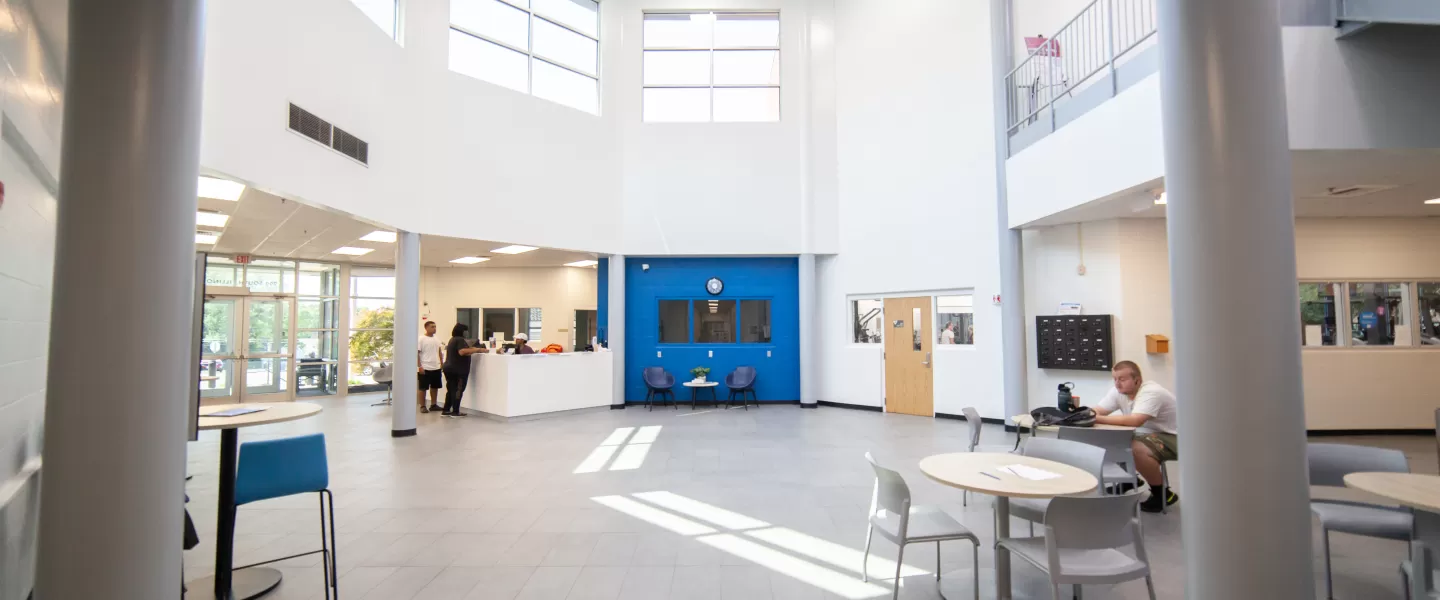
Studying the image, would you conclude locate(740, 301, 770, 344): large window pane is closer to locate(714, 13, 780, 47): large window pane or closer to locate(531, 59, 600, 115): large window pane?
locate(531, 59, 600, 115): large window pane

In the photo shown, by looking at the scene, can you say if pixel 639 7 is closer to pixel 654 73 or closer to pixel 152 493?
pixel 654 73

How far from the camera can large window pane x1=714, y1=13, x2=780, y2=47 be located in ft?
36.5

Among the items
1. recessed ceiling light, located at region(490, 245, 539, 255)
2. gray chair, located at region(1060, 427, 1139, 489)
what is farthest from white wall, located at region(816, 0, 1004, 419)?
recessed ceiling light, located at region(490, 245, 539, 255)

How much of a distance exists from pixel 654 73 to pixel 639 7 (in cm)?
119

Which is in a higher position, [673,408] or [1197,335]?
[1197,335]

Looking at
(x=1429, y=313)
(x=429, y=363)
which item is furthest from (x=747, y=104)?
(x=1429, y=313)

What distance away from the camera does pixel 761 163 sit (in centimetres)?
1086

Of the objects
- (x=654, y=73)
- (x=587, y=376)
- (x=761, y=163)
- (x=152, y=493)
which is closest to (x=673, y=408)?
(x=587, y=376)

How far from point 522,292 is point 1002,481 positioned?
12.1 metres

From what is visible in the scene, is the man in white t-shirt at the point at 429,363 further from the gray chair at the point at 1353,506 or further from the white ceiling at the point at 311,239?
the gray chair at the point at 1353,506

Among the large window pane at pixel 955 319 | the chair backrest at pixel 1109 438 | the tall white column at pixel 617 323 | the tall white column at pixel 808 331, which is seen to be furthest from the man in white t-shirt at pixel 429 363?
the chair backrest at pixel 1109 438

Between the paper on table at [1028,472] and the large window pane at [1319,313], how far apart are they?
6.90 m

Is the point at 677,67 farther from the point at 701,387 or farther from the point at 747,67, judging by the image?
the point at 701,387

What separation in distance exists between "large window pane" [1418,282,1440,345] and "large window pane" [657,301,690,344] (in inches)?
392
